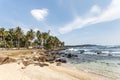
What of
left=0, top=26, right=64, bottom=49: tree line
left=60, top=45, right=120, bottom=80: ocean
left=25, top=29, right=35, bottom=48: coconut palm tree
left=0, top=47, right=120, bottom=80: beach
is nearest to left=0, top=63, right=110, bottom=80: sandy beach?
left=0, top=47, right=120, bottom=80: beach

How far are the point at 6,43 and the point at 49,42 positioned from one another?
3222 centimetres

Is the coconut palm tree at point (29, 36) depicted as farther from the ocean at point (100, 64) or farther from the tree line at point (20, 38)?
the ocean at point (100, 64)

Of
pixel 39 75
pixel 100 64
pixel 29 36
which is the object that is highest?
pixel 29 36

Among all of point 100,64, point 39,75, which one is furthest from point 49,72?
point 100,64

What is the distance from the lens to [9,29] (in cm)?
8456

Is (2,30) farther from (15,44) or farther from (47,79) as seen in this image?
(47,79)

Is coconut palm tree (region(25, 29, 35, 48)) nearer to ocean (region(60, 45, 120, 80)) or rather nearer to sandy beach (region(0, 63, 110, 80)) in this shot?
ocean (region(60, 45, 120, 80))

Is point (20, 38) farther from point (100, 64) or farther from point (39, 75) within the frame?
point (39, 75)

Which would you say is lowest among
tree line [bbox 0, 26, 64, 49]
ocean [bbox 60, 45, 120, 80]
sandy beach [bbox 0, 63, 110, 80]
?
ocean [bbox 60, 45, 120, 80]

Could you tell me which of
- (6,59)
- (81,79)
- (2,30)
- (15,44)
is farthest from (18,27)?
(81,79)

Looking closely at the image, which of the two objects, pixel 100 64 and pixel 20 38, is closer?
pixel 100 64

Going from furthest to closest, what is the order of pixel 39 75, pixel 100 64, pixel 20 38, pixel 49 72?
pixel 20 38, pixel 100 64, pixel 49 72, pixel 39 75

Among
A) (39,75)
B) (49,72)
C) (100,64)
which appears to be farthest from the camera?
(100,64)

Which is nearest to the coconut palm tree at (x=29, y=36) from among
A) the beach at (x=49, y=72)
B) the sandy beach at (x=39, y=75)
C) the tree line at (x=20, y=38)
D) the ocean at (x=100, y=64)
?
the tree line at (x=20, y=38)
